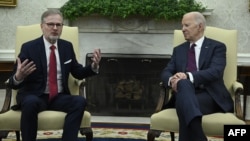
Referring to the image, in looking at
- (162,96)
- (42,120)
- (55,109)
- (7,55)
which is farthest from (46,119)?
(7,55)

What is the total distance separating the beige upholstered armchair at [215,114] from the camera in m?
2.79

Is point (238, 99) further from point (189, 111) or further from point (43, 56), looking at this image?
point (43, 56)

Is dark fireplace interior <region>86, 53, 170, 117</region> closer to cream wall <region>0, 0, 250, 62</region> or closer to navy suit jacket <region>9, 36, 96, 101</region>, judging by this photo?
cream wall <region>0, 0, 250, 62</region>

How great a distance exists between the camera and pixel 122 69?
5.02 metres

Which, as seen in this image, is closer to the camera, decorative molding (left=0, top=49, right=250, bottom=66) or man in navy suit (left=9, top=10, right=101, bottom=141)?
man in navy suit (left=9, top=10, right=101, bottom=141)

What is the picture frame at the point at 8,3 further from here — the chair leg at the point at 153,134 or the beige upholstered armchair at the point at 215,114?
the chair leg at the point at 153,134

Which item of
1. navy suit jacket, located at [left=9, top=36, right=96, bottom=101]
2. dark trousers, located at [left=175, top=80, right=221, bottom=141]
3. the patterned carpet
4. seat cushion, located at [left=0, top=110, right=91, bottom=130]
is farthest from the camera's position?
the patterned carpet

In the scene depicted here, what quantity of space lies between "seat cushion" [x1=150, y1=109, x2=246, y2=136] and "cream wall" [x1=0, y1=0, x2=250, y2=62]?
2.13m

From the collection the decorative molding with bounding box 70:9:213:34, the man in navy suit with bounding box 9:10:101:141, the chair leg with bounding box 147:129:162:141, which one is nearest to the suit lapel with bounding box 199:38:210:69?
the chair leg with bounding box 147:129:162:141

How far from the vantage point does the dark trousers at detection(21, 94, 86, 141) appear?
9.06ft

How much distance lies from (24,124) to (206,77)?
1281mm

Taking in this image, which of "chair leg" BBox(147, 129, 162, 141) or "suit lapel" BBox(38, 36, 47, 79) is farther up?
"suit lapel" BBox(38, 36, 47, 79)

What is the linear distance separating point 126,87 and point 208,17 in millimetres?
1249

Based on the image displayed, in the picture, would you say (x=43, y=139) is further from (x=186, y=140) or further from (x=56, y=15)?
(x=186, y=140)
